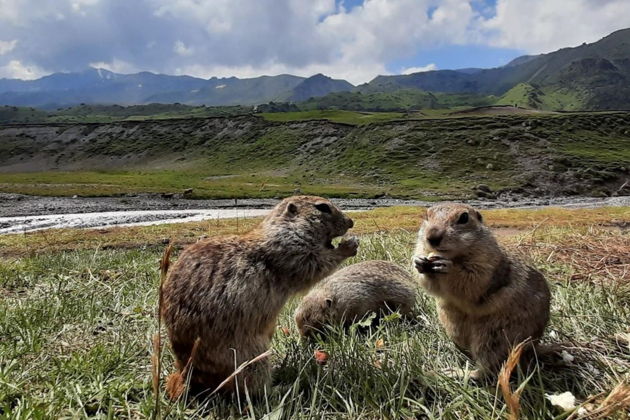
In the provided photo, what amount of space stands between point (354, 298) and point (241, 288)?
2151mm

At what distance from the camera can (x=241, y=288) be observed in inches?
140

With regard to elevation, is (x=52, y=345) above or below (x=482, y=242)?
below

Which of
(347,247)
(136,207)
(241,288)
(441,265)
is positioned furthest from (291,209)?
(136,207)

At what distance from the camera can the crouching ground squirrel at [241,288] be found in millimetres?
3365

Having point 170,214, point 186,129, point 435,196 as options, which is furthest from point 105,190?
point 186,129

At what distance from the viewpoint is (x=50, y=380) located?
342 centimetres

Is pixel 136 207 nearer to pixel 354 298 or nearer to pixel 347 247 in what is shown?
pixel 354 298

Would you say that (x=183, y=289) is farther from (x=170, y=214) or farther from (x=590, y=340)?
(x=170, y=214)

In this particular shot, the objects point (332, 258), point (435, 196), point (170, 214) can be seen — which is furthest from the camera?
point (435, 196)

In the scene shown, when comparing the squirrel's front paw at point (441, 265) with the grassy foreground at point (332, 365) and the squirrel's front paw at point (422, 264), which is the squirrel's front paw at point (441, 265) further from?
the grassy foreground at point (332, 365)

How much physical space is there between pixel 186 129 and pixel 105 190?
5900 centimetres

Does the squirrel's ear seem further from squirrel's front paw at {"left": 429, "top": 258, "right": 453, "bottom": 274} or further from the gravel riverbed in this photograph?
the gravel riverbed

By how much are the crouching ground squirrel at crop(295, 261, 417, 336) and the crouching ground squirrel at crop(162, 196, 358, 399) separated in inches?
46.8

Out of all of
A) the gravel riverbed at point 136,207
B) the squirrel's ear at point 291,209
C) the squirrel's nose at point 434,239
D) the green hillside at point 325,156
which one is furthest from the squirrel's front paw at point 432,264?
the green hillside at point 325,156
